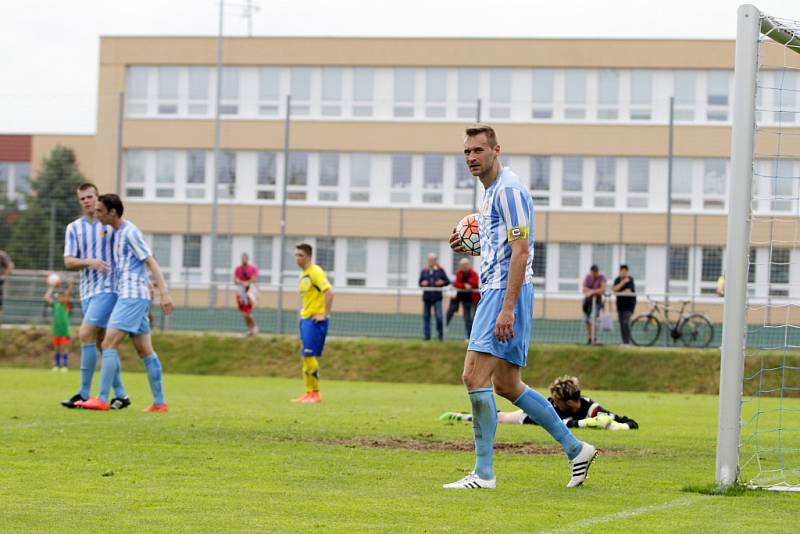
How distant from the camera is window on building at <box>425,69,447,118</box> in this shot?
52.8 meters

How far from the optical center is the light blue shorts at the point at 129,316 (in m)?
13.9

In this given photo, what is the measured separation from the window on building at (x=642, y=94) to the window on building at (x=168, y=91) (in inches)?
730

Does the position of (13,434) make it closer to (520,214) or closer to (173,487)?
(173,487)

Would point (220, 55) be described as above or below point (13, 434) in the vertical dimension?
above

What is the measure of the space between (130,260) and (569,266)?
2837cm

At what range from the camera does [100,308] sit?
1434 cm

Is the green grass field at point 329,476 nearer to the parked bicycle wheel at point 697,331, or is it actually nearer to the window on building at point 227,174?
the parked bicycle wheel at point 697,331

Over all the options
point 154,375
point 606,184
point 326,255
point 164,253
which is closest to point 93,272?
point 154,375

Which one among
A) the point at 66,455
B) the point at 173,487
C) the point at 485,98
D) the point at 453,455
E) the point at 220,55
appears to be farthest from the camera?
the point at 485,98

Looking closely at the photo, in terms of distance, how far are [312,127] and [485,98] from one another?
695 cm

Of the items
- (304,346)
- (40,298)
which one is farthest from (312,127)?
(304,346)

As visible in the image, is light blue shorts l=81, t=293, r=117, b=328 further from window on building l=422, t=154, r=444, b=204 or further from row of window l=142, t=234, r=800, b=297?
window on building l=422, t=154, r=444, b=204

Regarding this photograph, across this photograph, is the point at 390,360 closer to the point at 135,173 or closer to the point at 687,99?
the point at 687,99

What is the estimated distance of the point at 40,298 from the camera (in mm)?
32250
